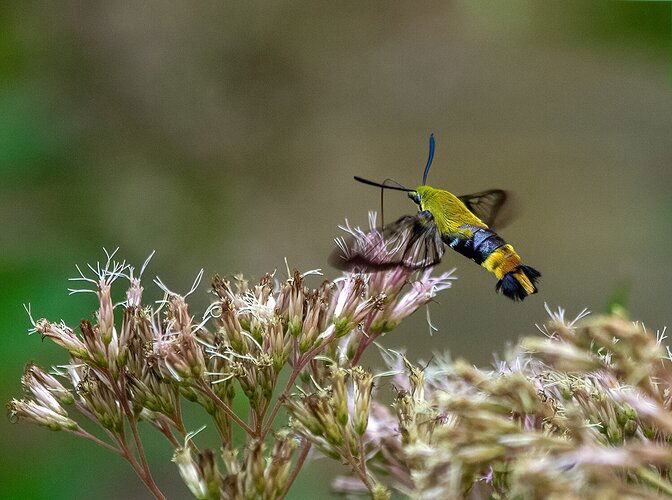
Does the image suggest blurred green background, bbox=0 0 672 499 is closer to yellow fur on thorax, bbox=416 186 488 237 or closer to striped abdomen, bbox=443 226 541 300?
yellow fur on thorax, bbox=416 186 488 237

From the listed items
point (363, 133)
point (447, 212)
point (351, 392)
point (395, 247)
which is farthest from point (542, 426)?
point (363, 133)

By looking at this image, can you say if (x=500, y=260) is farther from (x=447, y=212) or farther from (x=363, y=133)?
(x=363, y=133)

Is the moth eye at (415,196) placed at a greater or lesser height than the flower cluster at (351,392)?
greater

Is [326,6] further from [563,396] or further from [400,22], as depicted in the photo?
[563,396]

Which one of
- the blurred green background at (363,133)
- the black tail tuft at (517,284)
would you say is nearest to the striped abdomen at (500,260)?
the black tail tuft at (517,284)

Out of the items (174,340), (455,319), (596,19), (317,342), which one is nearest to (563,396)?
(317,342)

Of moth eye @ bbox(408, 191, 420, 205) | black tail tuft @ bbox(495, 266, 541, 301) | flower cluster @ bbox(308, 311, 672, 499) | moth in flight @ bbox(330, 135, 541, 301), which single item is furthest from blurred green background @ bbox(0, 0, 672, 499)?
flower cluster @ bbox(308, 311, 672, 499)

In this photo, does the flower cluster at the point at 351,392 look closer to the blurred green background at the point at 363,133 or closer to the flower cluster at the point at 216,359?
the flower cluster at the point at 216,359
